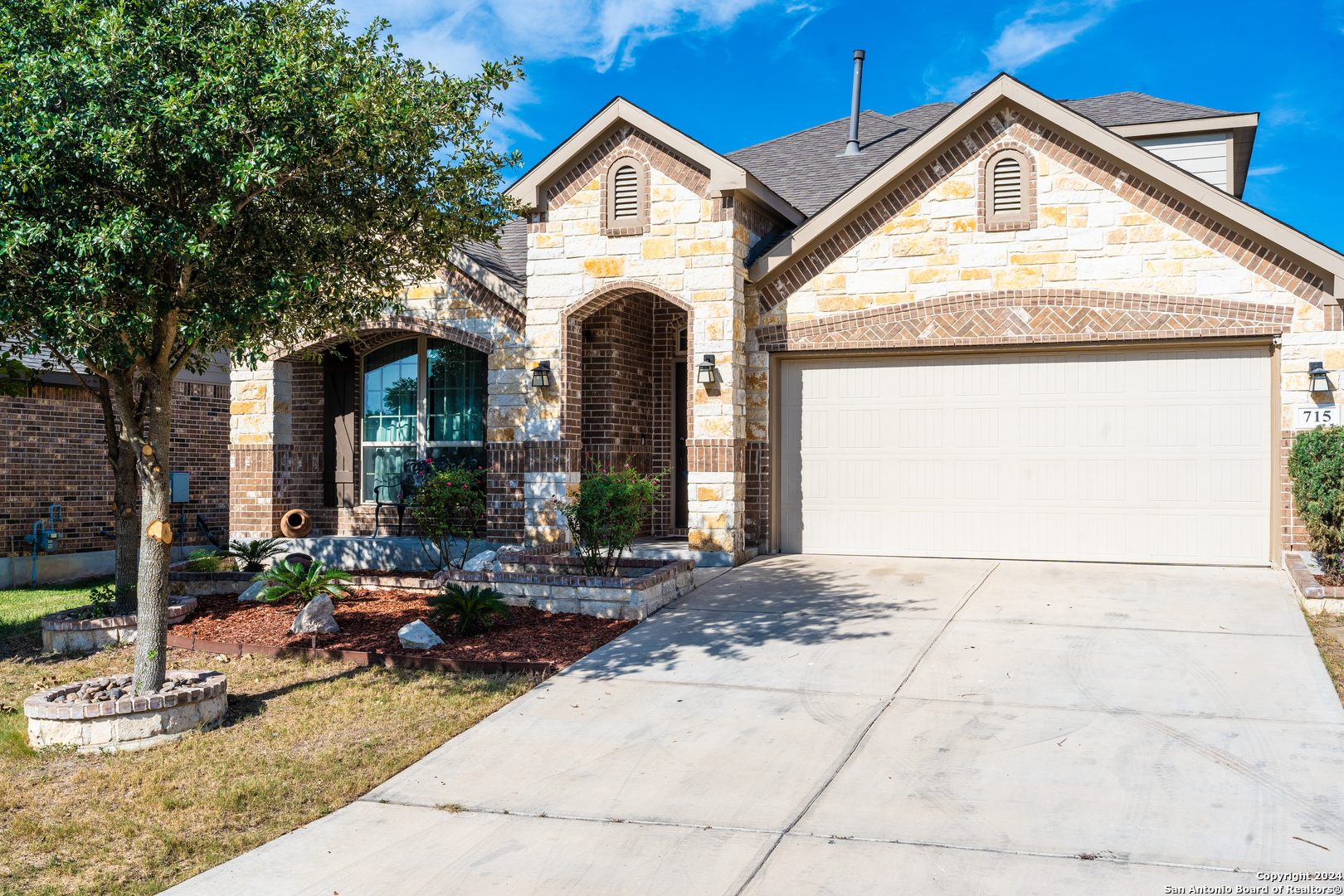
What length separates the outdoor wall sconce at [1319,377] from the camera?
403 inches

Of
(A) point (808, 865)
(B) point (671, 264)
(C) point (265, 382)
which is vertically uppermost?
(B) point (671, 264)

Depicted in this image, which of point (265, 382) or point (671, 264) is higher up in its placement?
point (671, 264)

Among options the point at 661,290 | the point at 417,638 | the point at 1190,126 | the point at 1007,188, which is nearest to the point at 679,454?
the point at 661,290

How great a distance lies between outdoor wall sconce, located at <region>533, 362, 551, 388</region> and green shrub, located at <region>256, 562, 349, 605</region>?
3237mm

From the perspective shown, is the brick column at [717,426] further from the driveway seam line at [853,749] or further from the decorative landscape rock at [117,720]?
the decorative landscape rock at [117,720]

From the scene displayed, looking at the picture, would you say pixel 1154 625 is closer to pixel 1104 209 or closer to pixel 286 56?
pixel 1104 209

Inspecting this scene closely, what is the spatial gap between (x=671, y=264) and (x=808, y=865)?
837cm

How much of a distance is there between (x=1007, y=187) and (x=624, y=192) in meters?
4.30

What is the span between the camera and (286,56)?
21.1ft

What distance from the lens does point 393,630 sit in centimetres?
909

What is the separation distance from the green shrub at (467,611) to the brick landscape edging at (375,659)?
782 millimetres

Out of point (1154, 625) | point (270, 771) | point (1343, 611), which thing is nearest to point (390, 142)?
point (270, 771)

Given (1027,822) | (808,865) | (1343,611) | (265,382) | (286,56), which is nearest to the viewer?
(808,865)

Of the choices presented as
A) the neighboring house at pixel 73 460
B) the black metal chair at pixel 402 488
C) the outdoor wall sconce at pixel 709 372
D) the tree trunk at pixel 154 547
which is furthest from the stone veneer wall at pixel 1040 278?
A: the neighboring house at pixel 73 460
